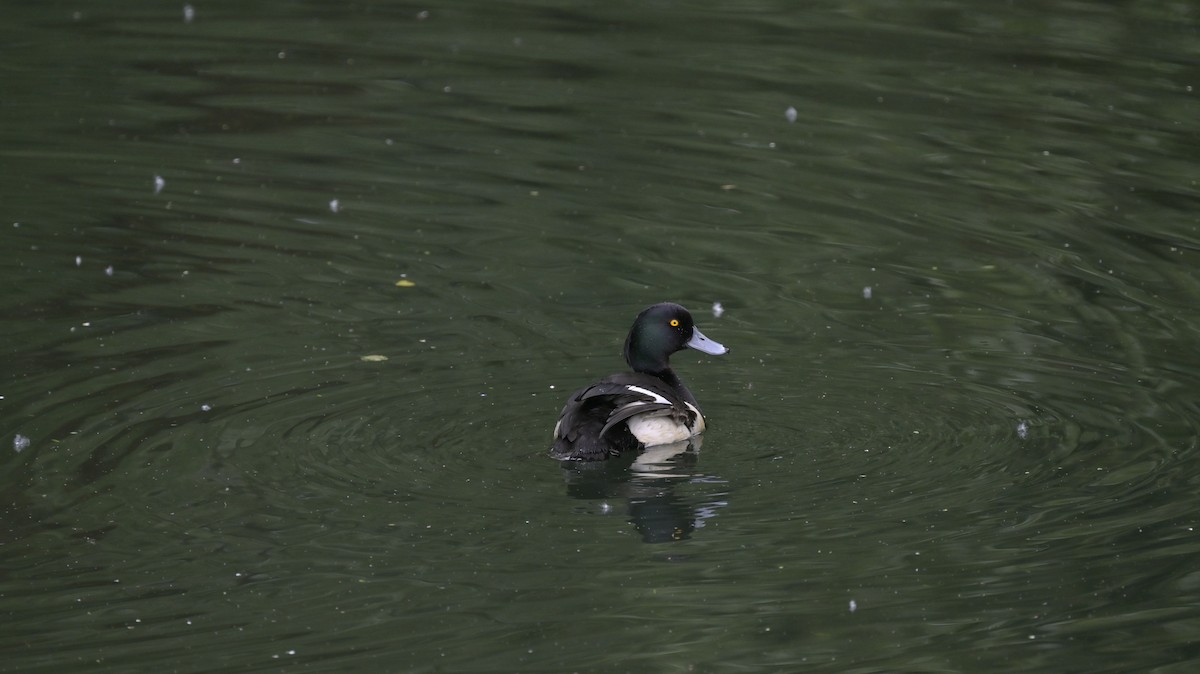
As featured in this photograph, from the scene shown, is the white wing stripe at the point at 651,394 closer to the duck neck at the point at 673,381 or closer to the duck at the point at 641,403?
the duck at the point at 641,403

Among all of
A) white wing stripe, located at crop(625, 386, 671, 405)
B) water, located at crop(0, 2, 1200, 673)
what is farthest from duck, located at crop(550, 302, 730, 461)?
Result: water, located at crop(0, 2, 1200, 673)

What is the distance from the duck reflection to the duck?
0.24ft

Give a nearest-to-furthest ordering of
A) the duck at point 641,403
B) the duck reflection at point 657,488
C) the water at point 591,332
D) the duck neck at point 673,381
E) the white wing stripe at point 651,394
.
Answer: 1. the water at point 591,332
2. the duck reflection at point 657,488
3. the duck at point 641,403
4. the white wing stripe at point 651,394
5. the duck neck at point 673,381

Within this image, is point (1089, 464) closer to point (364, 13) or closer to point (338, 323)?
point (338, 323)

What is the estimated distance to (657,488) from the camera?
9.13m

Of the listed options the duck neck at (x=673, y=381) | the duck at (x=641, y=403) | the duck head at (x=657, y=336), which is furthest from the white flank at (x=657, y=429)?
the duck head at (x=657, y=336)

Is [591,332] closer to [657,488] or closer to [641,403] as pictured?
[641,403]

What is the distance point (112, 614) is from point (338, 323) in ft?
14.3

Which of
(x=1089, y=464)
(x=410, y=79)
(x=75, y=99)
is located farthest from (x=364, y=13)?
(x=1089, y=464)

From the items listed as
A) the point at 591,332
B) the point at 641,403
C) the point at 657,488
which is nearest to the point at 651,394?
the point at 641,403

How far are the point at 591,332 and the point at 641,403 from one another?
2059 mm

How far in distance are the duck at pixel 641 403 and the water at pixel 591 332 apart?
17 centimetres

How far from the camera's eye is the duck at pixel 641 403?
9.43 m

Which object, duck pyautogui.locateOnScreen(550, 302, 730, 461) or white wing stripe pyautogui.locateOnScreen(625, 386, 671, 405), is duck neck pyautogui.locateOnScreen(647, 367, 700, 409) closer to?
duck pyautogui.locateOnScreen(550, 302, 730, 461)
